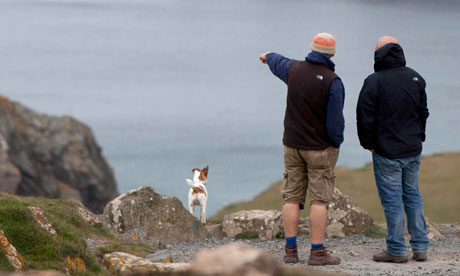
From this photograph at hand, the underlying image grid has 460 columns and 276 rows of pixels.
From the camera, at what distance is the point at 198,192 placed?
16.8 metres

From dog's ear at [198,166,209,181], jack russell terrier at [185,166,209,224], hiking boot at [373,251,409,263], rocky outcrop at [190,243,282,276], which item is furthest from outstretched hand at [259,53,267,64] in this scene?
rocky outcrop at [190,243,282,276]

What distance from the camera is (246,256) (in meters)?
5.53

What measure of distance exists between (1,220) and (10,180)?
34913 mm

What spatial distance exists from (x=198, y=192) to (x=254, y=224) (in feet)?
5.47

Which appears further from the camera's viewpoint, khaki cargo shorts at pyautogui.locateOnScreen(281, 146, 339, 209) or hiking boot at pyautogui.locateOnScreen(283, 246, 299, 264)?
hiking boot at pyautogui.locateOnScreen(283, 246, 299, 264)

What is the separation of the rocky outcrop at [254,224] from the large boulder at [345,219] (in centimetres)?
119

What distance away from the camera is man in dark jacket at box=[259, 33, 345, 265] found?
1131 cm

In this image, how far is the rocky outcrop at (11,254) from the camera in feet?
32.0

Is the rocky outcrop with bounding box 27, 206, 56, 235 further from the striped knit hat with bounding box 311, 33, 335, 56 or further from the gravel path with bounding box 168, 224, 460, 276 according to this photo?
the striped knit hat with bounding box 311, 33, 335, 56

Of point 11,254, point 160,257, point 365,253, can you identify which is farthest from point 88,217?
point 365,253

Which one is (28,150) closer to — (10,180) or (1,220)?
(10,180)

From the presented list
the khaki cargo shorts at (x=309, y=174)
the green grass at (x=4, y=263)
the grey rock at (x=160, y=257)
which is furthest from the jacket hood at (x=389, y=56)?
the green grass at (x=4, y=263)

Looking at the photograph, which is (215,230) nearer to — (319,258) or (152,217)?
(152,217)

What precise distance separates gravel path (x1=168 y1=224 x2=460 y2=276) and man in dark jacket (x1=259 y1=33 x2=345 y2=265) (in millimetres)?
800
